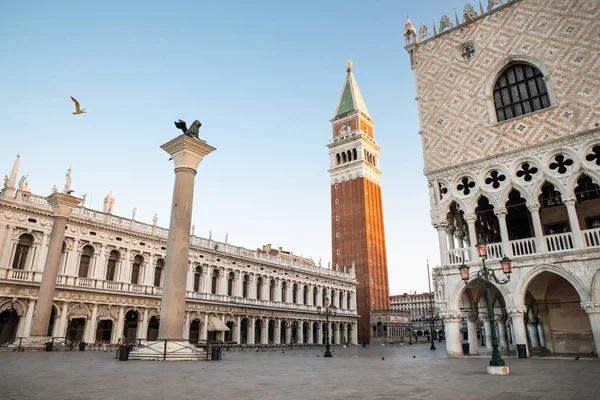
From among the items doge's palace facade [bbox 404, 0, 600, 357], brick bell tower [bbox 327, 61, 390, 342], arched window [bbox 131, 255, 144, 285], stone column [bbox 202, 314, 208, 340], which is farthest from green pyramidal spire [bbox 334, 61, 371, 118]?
doge's palace facade [bbox 404, 0, 600, 357]

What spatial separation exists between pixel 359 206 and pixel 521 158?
1778 inches

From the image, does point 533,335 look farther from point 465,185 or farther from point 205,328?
point 205,328

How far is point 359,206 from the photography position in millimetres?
64062

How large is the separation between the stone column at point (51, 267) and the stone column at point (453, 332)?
65.8ft

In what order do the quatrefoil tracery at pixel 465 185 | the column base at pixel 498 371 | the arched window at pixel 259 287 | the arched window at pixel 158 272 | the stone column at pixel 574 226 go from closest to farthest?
the column base at pixel 498 371
the stone column at pixel 574 226
the quatrefoil tracery at pixel 465 185
the arched window at pixel 158 272
the arched window at pixel 259 287

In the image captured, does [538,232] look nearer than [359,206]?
Yes

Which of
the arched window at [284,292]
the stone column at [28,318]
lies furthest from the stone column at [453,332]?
the arched window at [284,292]

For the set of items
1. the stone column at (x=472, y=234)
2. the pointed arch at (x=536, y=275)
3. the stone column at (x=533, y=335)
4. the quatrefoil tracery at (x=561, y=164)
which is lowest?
the stone column at (x=533, y=335)

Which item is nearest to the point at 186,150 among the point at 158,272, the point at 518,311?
the point at 518,311

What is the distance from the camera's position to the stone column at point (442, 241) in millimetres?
20322

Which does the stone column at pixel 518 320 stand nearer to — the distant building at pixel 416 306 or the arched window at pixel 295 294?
the arched window at pixel 295 294

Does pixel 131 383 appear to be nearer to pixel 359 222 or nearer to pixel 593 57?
pixel 593 57

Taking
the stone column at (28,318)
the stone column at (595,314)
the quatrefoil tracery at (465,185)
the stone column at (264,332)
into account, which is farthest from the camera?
the stone column at (264,332)

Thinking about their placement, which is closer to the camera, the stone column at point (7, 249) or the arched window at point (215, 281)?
the stone column at point (7, 249)
